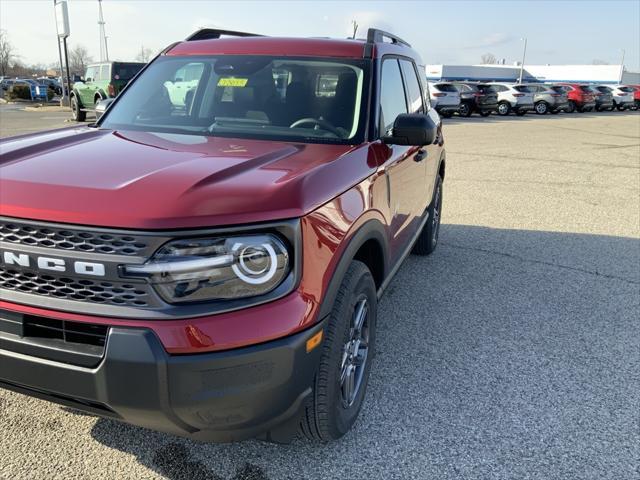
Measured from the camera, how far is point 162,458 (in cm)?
255

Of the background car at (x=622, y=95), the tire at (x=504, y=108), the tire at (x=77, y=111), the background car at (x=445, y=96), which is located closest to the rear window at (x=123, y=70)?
the tire at (x=77, y=111)

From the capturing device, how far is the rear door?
332 cm

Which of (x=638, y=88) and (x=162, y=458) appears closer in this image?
(x=162, y=458)

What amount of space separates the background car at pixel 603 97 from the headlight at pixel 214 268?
37233 millimetres

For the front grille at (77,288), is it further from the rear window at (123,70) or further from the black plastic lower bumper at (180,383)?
the rear window at (123,70)

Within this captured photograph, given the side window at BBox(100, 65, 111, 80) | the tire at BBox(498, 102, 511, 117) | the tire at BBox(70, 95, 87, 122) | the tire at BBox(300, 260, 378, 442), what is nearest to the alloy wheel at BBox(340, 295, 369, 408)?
the tire at BBox(300, 260, 378, 442)

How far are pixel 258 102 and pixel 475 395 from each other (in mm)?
2145

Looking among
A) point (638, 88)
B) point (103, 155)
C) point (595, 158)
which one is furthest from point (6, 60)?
point (103, 155)

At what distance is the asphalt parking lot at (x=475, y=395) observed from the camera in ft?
8.39

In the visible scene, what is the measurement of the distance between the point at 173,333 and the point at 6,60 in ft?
305

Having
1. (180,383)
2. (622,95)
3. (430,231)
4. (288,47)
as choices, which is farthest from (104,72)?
(622,95)

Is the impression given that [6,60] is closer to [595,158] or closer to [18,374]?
[595,158]

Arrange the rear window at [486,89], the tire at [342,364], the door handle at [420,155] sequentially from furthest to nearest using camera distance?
the rear window at [486,89] → the door handle at [420,155] → the tire at [342,364]

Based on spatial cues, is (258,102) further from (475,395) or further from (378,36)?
(475,395)
